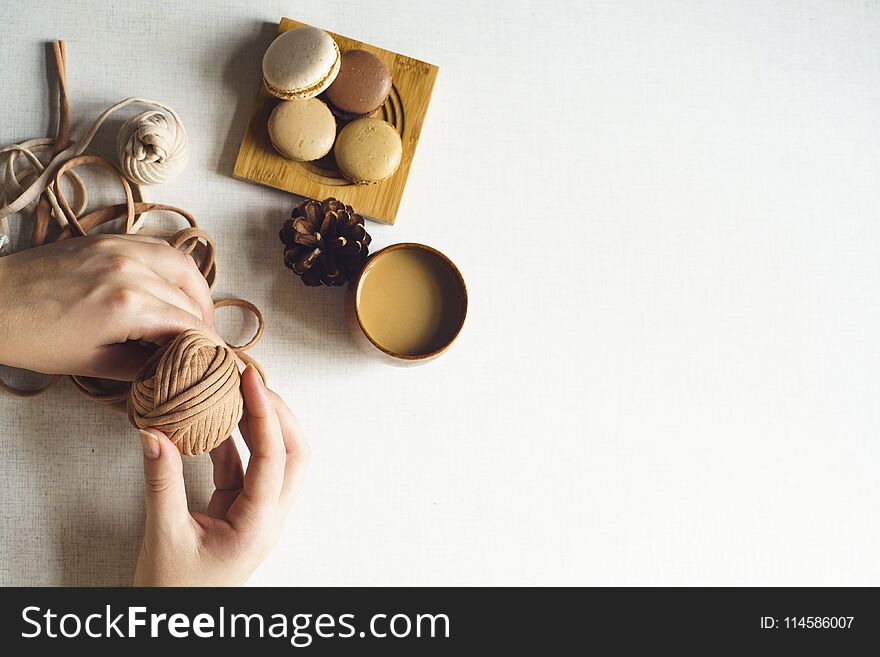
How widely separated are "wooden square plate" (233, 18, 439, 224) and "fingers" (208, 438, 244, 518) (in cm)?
32

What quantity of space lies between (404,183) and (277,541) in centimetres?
46

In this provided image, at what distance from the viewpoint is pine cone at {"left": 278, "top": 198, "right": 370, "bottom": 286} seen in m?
0.80

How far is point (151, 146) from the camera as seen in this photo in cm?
80

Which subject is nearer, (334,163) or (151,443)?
(151,443)

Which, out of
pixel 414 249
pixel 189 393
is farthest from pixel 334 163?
pixel 189 393

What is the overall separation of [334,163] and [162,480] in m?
0.42

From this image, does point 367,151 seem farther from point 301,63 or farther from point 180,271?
point 180,271

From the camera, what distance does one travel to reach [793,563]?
93 centimetres

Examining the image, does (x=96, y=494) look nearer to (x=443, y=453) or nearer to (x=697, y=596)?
(x=443, y=453)

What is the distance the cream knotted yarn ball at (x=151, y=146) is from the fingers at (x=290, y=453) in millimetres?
294

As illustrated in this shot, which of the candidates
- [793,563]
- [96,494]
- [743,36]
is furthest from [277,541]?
[743,36]

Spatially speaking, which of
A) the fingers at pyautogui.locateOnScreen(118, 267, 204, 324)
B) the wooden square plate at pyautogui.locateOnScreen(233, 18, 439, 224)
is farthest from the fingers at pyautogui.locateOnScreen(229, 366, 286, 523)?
the wooden square plate at pyautogui.locateOnScreen(233, 18, 439, 224)

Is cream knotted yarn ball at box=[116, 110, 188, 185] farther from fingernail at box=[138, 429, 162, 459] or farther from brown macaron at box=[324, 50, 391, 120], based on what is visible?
fingernail at box=[138, 429, 162, 459]

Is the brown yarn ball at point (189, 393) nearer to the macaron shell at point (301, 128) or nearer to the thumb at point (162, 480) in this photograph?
the thumb at point (162, 480)
